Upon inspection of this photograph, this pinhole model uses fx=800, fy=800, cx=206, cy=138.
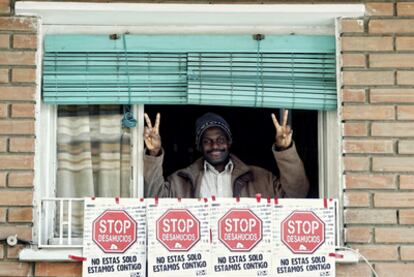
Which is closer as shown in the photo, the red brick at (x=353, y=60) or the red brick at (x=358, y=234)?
the red brick at (x=358, y=234)

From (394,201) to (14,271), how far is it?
85.7 inches

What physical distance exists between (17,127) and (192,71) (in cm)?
107

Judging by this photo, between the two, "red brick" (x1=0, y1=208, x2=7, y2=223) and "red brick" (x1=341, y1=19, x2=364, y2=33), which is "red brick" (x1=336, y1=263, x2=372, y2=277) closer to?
"red brick" (x1=341, y1=19, x2=364, y2=33)

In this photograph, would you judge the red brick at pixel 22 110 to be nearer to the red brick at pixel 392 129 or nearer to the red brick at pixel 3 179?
the red brick at pixel 3 179

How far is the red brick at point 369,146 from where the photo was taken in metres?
4.59

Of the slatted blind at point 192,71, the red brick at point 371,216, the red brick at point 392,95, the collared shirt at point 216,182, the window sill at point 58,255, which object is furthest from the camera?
the collared shirt at point 216,182

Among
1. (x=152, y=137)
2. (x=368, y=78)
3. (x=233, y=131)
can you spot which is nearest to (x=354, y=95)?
(x=368, y=78)

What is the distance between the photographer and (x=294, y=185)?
16.4ft

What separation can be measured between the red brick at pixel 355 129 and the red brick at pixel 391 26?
0.56 metres

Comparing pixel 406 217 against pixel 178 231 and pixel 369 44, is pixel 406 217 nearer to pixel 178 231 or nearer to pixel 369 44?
pixel 369 44

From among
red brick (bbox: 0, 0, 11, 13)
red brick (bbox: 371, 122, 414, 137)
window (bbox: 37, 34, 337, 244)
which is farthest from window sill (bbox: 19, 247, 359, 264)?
red brick (bbox: 0, 0, 11, 13)

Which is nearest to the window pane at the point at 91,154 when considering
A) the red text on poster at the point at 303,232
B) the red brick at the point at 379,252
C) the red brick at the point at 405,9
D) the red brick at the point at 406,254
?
the red text on poster at the point at 303,232

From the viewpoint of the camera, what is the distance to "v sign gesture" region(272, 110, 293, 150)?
15.7 ft

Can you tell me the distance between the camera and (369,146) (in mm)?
4594
